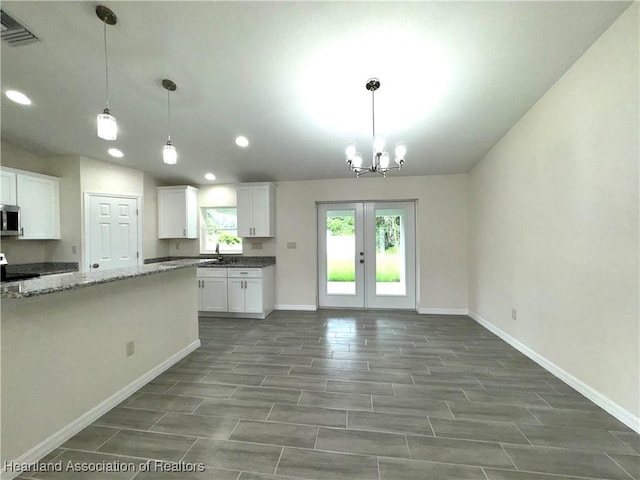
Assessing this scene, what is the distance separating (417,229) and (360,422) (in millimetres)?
3592

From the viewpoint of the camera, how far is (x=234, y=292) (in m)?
4.57

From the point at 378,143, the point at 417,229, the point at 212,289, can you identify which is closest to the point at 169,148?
the point at 378,143

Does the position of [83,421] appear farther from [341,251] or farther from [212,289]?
[341,251]

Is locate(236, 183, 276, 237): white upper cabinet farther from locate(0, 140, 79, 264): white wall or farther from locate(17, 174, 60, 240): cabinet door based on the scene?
locate(17, 174, 60, 240): cabinet door

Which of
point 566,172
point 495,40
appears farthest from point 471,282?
point 495,40

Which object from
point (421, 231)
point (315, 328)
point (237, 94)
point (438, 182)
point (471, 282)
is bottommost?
point (315, 328)

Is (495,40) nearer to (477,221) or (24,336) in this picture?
(477,221)

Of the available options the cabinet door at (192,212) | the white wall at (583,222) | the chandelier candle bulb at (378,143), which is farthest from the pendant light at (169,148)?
the white wall at (583,222)

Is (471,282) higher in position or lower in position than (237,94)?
lower

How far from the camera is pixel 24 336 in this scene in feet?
5.00

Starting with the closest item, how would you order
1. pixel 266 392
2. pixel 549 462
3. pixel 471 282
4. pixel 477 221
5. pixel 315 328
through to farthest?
1. pixel 549 462
2. pixel 266 392
3. pixel 315 328
4. pixel 477 221
5. pixel 471 282

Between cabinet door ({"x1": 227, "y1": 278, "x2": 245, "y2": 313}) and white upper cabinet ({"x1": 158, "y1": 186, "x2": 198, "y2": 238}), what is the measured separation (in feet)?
4.63

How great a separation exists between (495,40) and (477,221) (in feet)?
8.95

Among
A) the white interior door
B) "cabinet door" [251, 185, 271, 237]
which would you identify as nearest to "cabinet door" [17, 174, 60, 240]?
the white interior door
